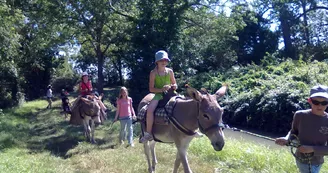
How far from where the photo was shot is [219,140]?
4840mm

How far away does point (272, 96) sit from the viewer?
16.0 metres

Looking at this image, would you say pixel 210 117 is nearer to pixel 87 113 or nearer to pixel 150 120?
pixel 150 120

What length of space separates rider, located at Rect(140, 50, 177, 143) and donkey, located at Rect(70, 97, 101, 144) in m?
5.21

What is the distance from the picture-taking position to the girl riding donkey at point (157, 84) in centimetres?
627

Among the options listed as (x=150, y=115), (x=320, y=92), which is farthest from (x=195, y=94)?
(x=320, y=92)

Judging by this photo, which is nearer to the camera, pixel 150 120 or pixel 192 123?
pixel 192 123

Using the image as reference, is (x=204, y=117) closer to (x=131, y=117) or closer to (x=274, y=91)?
(x=131, y=117)

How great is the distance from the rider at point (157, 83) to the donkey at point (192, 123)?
0.17m

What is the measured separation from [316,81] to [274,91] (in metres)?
2.20

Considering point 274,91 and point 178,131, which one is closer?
point 178,131

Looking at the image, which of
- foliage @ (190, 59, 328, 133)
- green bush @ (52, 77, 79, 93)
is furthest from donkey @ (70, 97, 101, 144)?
green bush @ (52, 77, 79, 93)

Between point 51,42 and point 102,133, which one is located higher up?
point 51,42

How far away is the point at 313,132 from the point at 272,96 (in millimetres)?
12423

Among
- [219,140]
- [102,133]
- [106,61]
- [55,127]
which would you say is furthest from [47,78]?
[219,140]
